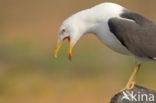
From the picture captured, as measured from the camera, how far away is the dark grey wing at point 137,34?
27.3ft

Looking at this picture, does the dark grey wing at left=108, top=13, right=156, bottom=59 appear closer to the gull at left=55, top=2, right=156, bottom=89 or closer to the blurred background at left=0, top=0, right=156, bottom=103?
the gull at left=55, top=2, right=156, bottom=89

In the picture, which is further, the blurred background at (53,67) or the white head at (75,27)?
the blurred background at (53,67)

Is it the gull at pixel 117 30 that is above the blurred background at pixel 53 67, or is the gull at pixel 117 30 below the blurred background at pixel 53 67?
above

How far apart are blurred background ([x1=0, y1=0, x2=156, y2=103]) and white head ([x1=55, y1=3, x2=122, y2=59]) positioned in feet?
14.8

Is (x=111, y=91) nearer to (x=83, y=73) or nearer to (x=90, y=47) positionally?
(x=83, y=73)

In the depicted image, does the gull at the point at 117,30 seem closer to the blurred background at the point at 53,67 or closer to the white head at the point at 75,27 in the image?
the white head at the point at 75,27

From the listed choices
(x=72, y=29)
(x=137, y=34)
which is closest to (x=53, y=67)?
(x=137, y=34)

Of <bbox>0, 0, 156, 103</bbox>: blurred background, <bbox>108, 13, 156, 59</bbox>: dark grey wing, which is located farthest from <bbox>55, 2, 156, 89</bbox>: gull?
<bbox>0, 0, 156, 103</bbox>: blurred background

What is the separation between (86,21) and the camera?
27.4 ft

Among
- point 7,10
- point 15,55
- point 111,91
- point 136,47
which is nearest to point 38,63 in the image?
point 15,55

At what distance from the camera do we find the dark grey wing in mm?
8328

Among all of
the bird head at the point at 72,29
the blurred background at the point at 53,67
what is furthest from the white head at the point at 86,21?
the blurred background at the point at 53,67

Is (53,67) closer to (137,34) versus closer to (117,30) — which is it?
(137,34)

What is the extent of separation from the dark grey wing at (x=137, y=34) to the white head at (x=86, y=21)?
0.27 ft
